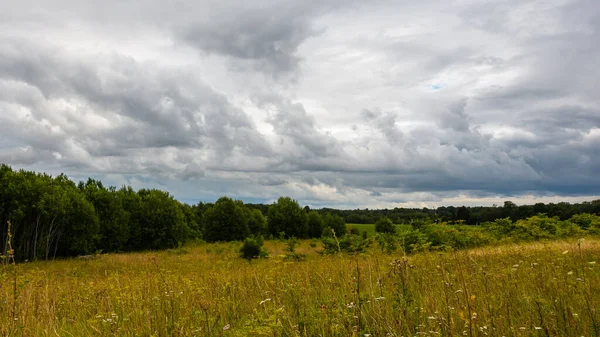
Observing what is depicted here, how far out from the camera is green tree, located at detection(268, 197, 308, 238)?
153 ft

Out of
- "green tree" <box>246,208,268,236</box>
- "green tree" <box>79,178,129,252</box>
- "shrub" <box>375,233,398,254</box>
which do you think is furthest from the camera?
"green tree" <box>246,208,268,236</box>

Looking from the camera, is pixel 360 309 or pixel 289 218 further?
pixel 289 218

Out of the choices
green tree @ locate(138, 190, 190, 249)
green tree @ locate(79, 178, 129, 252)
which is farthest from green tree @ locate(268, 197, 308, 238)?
green tree @ locate(79, 178, 129, 252)

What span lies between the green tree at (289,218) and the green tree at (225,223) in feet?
13.6

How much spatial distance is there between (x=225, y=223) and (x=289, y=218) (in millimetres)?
7854

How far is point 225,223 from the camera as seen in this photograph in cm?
4469

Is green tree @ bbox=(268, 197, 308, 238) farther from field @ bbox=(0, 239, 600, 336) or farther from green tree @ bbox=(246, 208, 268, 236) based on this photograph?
field @ bbox=(0, 239, 600, 336)

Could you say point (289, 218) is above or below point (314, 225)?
above

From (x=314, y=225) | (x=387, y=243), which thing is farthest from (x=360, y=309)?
(x=314, y=225)

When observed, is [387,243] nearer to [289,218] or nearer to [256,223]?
[289,218]

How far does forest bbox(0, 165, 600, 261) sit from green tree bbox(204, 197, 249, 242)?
12cm

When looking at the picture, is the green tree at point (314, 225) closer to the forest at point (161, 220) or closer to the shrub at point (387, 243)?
the forest at point (161, 220)

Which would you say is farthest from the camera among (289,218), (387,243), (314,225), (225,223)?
(314,225)

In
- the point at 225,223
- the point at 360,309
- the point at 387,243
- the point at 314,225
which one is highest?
the point at 360,309
